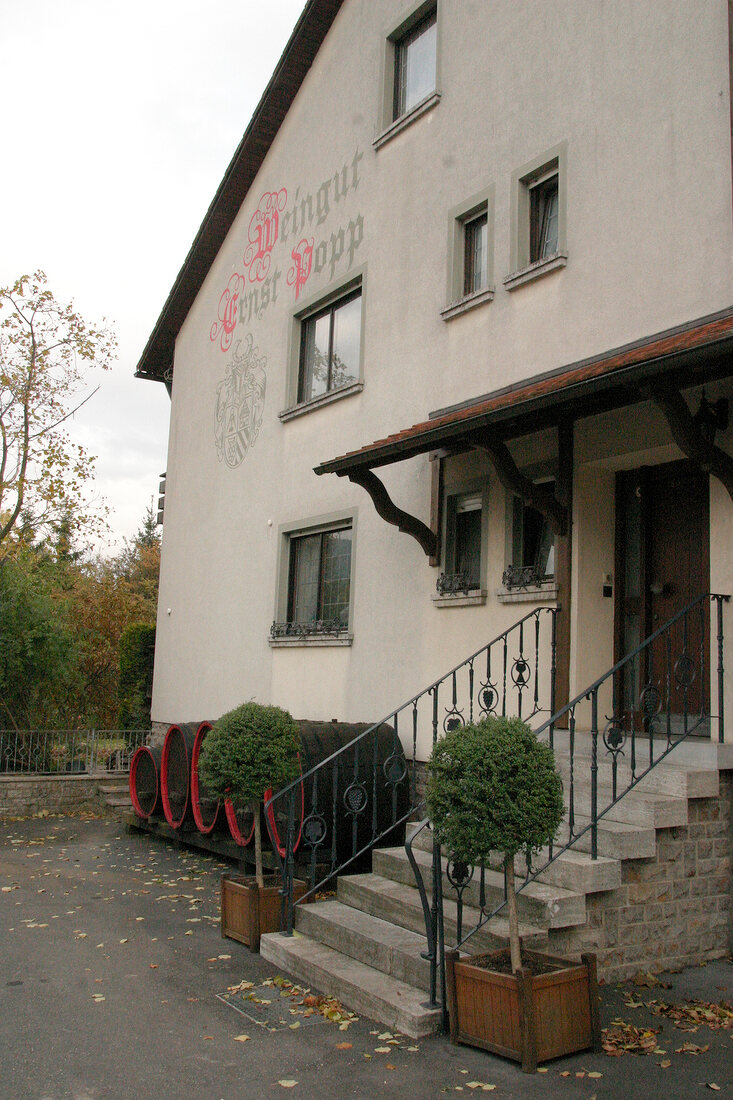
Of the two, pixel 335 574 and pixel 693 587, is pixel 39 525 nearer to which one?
pixel 335 574

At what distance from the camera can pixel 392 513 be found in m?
8.49

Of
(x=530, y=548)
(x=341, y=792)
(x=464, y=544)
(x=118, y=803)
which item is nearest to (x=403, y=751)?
(x=341, y=792)

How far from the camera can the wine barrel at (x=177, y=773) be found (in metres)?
9.61

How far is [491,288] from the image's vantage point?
328 inches

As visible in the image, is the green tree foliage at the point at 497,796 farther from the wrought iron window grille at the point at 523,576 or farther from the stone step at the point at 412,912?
the wrought iron window grille at the point at 523,576

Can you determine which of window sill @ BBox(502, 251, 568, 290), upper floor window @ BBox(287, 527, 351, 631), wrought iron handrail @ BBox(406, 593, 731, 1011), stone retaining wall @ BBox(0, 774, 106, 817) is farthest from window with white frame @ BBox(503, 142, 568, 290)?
stone retaining wall @ BBox(0, 774, 106, 817)

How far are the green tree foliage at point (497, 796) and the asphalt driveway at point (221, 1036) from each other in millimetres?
670

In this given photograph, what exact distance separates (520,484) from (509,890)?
337 cm

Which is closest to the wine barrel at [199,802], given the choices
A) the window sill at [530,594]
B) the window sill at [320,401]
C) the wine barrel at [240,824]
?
the wine barrel at [240,824]

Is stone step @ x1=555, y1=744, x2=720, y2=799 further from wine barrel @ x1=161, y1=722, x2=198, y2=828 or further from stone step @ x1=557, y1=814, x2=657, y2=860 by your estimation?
wine barrel @ x1=161, y1=722, x2=198, y2=828

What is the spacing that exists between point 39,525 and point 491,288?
1176cm

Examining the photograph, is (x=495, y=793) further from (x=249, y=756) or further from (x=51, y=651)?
(x=51, y=651)

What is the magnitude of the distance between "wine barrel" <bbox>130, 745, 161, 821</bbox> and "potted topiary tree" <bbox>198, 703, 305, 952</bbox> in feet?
Result: 12.3

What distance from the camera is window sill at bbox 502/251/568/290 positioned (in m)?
7.58
